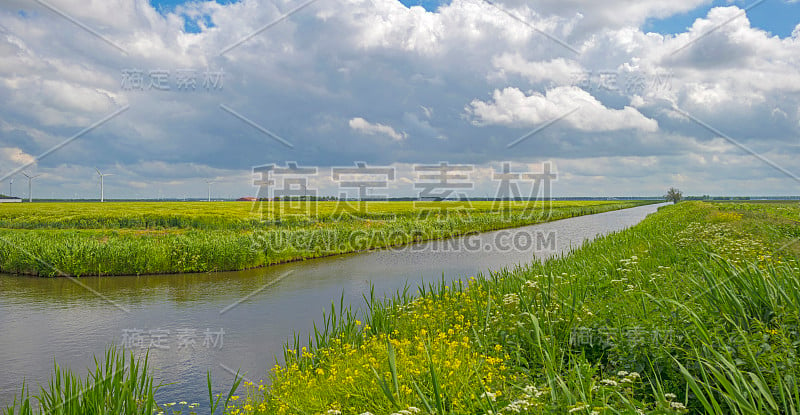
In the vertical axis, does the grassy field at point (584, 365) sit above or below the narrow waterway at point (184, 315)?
above

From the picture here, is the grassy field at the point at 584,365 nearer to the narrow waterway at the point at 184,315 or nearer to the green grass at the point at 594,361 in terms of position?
the green grass at the point at 594,361

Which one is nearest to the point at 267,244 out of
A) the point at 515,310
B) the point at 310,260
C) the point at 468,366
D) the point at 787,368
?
the point at 310,260

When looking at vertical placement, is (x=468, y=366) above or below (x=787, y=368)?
below

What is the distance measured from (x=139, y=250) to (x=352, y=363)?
13359 millimetres

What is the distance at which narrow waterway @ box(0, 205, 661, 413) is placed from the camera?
688cm

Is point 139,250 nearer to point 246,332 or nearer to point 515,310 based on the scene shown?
point 246,332

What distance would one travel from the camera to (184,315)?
392 inches

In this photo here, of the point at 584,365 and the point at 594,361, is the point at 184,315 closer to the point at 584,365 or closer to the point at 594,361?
the point at 594,361

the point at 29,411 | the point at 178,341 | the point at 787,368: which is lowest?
the point at 178,341

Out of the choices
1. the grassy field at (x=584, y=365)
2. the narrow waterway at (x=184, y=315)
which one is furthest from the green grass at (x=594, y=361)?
the narrow waterway at (x=184, y=315)

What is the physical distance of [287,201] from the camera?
1849 inches

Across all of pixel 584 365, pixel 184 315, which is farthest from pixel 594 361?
pixel 184 315

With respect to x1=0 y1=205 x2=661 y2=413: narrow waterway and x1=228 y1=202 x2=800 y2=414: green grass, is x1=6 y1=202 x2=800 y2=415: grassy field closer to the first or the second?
x1=228 y1=202 x2=800 y2=414: green grass

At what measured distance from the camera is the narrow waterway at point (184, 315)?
6875mm
